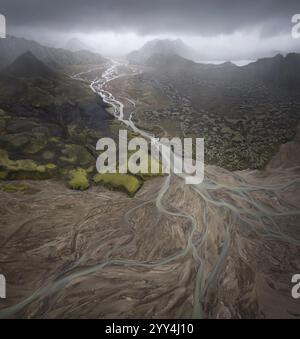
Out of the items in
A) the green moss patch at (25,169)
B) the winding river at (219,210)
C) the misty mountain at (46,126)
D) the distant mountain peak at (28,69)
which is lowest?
the winding river at (219,210)

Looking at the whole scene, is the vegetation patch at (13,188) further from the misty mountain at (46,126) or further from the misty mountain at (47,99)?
the misty mountain at (47,99)

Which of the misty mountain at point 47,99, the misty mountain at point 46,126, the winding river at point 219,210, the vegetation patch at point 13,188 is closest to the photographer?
the winding river at point 219,210

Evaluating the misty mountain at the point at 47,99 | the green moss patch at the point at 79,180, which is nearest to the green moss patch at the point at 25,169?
the green moss patch at the point at 79,180

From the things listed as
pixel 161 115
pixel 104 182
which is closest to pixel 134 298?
pixel 104 182

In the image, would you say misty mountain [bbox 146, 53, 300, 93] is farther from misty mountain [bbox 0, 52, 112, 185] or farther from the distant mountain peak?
the distant mountain peak

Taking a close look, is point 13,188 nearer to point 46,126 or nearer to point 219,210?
point 46,126

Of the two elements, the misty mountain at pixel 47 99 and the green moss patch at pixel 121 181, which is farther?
the misty mountain at pixel 47 99

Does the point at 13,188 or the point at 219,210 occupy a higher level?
the point at 13,188

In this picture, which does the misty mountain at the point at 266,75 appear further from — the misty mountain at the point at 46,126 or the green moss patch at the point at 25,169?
the green moss patch at the point at 25,169

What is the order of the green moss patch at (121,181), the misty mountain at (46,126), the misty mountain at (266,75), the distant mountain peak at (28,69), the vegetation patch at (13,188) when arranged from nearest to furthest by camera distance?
→ the vegetation patch at (13,188) → the green moss patch at (121,181) → the misty mountain at (46,126) → the distant mountain peak at (28,69) → the misty mountain at (266,75)

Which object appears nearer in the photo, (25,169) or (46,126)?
(25,169)

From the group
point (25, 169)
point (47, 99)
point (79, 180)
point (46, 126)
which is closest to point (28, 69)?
point (47, 99)

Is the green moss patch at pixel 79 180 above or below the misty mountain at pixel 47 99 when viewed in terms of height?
below
